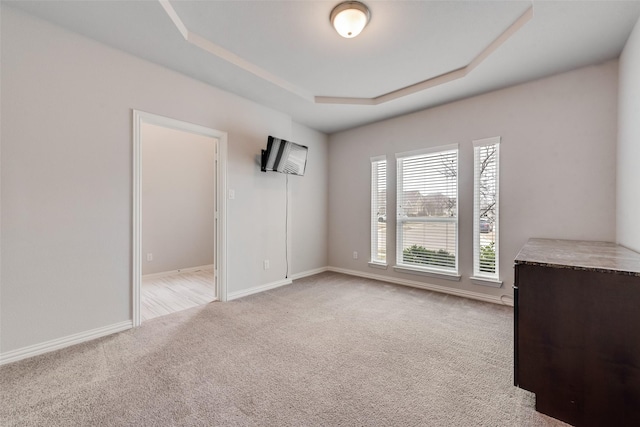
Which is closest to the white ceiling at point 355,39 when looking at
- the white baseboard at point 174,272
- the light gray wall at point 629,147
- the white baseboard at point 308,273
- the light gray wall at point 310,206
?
the light gray wall at point 629,147

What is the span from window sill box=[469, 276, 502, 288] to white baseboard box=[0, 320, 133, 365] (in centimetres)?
387

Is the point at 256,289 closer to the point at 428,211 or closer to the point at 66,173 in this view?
the point at 66,173

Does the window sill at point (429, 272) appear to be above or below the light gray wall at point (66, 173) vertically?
below

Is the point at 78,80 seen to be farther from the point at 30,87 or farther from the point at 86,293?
the point at 86,293

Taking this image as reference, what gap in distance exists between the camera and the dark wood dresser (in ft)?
4.05

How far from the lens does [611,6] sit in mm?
1881

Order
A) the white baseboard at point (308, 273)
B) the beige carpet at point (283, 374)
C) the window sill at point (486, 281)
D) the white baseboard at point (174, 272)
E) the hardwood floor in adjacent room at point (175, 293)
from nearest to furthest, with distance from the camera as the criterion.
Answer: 1. the beige carpet at point (283, 374)
2. the hardwood floor in adjacent room at point (175, 293)
3. the window sill at point (486, 281)
4. the white baseboard at point (308, 273)
5. the white baseboard at point (174, 272)

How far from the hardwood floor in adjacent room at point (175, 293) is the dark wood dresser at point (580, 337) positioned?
3.16 meters

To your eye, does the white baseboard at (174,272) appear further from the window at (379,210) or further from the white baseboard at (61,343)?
the window at (379,210)

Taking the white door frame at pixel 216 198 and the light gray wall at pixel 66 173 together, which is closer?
the light gray wall at pixel 66 173

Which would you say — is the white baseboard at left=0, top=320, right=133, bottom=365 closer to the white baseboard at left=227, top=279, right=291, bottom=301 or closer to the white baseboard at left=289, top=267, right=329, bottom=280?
the white baseboard at left=227, top=279, right=291, bottom=301

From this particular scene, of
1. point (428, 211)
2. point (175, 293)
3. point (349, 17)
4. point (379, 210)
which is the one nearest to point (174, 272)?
point (175, 293)

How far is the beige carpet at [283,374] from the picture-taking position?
1442 millimetres

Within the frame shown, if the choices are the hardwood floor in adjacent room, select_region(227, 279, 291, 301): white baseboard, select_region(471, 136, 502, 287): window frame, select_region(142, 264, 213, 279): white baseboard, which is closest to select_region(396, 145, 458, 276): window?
select_region(471, 136, 502, 287): window frame
